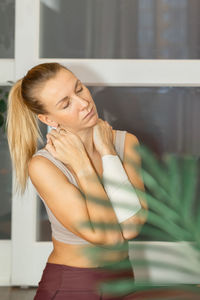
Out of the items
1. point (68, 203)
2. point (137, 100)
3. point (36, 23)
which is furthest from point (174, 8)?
point (68, 203)

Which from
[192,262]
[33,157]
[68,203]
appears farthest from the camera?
[33,157]

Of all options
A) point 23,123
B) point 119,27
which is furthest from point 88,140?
point 119,27

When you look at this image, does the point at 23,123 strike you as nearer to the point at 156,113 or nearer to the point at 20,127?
the point at 20,127

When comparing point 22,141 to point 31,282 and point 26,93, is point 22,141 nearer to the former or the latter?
point 26,93

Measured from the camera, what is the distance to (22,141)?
1570 millimetres

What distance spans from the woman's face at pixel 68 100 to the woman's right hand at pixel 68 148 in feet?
0.12

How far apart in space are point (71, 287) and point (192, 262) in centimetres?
115

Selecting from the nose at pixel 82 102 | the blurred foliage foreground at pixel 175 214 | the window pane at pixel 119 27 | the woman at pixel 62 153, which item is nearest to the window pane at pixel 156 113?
the window pane at pixel 119 27

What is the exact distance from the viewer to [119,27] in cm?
242

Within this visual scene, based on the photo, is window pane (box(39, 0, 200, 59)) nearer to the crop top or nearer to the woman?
the woman

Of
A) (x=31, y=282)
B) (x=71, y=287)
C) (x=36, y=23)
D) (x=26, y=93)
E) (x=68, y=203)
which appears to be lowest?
(x=31, y=282)

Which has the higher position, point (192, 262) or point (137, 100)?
point (192, 262)

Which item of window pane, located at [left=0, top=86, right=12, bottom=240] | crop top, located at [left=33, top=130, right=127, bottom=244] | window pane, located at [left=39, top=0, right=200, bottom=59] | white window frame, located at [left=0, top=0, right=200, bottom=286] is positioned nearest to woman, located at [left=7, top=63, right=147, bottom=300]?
crop top, located at [left=33, top=130, right=127, bottom=244]

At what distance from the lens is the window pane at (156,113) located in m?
2.39
